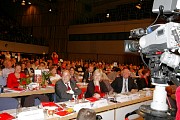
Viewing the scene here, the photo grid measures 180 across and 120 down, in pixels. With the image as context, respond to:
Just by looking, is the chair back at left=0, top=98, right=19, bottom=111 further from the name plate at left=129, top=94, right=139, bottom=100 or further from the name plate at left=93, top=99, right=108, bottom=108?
the name plate at left=129, top=94, right=139, bottom=100

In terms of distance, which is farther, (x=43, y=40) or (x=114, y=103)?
(x=43, y=40)

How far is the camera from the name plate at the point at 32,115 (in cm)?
250

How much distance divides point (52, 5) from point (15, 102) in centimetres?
1902

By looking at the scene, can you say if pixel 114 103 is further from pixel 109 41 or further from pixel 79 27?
pixel 79 27

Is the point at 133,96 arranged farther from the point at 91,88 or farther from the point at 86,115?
the point at 86,115

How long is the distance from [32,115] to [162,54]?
186cm

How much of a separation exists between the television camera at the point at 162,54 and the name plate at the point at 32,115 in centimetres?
160

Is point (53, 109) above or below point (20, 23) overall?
below

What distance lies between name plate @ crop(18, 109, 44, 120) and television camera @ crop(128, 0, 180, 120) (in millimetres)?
1599

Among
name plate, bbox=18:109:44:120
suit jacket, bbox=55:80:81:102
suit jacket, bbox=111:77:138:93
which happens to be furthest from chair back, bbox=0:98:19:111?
suit jacket, bbox=111:77:138:93

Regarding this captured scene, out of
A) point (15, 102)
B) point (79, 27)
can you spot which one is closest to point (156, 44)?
point (15, 102)

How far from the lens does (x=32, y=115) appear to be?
2.56 m

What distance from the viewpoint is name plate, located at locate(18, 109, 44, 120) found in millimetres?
2500

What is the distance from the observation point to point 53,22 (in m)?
21.2
